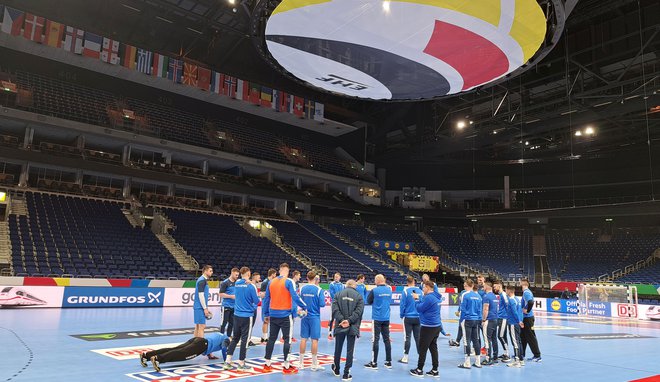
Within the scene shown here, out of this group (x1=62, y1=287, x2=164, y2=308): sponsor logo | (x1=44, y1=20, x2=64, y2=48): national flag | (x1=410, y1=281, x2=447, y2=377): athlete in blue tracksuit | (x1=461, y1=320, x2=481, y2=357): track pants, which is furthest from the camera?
(x1=44, y1=20, x2=64, y2=48): national flag

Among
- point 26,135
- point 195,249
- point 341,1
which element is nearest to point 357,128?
point 195,249

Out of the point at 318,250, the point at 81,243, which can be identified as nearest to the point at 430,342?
the point at 81,243

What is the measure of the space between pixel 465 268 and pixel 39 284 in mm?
35061

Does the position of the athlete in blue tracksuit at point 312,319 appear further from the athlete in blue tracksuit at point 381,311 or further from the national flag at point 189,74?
the national flag at point 189,74

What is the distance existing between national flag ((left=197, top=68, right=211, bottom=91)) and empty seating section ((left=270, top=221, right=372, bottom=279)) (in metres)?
12.5

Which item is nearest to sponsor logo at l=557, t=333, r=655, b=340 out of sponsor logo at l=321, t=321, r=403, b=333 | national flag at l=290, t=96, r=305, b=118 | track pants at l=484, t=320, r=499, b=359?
sponsor logo at l=321, t=321, r=403, b=333

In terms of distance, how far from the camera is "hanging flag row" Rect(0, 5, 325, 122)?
28.1m

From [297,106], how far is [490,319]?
3246cm

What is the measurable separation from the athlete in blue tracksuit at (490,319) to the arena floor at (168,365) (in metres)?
0.39

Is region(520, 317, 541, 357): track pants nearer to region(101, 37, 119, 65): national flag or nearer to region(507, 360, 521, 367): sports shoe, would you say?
region(507, 360, 521, 367): sports shoe

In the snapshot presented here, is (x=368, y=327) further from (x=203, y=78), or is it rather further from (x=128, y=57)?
(x=128, y=57)

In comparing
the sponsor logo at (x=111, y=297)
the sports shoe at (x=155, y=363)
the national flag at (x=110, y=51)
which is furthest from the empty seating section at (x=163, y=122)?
the sports shoe at (x=155, y=363)

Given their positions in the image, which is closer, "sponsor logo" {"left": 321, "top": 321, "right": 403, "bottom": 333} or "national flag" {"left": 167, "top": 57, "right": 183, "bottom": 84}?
"sponsor logo" {"left": 321, "top": 321, "right": 403, "bottom": 333}

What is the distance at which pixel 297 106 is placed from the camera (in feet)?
134
